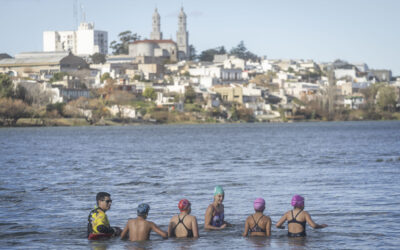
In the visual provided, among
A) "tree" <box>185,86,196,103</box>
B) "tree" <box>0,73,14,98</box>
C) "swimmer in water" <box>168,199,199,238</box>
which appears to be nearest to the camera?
"swimmer in water" <box>168,199,199,238</box>

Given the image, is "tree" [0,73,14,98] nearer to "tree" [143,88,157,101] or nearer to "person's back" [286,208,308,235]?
"tree" [143,88,157,101]

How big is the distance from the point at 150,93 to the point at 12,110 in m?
46.5

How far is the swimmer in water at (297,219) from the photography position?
1947 centimetres

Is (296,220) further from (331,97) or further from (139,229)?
(331,97)

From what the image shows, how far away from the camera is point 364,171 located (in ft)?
141

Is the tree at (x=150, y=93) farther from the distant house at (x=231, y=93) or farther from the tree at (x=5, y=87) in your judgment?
the tree at (x=5, y=87)

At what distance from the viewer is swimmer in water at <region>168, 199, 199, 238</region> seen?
19594 millimetres

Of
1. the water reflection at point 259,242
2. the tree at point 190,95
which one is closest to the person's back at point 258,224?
the water reflection at point 259,242

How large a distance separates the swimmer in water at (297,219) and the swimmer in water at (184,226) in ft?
7.41

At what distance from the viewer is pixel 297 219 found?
19922mm

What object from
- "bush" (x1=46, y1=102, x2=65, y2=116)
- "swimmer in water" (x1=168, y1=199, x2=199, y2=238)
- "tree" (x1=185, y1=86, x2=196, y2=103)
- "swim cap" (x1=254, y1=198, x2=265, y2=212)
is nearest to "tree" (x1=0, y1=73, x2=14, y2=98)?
"bush" (x1=46, y1=102, x2=65, y2=116)

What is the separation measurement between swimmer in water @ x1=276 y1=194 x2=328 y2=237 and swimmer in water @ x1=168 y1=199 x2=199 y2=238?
88.9 inches

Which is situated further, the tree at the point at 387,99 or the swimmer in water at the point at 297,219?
the tree at the point at 387,99

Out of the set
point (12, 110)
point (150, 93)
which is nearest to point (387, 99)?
point (150, 93)
